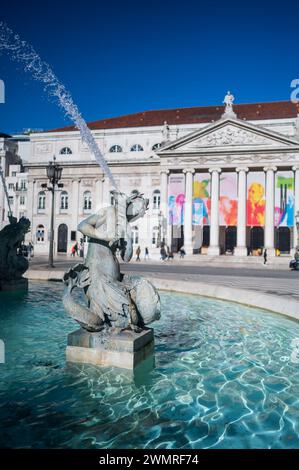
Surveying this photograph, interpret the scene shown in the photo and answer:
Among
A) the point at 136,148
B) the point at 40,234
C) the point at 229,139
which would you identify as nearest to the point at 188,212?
the point at 229,139

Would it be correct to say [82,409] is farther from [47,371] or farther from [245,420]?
[245,420]

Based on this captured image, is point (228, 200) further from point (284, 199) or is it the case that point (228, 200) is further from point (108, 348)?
point (108, 348)

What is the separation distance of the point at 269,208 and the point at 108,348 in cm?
3541

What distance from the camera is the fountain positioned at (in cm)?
541

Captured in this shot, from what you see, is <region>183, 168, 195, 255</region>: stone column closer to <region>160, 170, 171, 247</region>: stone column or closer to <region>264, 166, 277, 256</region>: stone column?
<region>160, 170, 171, 247</region>: stone column

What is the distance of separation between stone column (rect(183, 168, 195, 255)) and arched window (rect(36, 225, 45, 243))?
56.6 feet

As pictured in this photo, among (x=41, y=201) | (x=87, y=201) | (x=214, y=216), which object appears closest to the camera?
(x=214, y=216)

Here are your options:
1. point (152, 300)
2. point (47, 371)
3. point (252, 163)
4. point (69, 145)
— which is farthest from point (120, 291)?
point (69, 145)

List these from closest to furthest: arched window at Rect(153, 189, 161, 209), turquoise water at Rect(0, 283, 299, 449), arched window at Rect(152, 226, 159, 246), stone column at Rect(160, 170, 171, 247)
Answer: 1. turquoise water at Rect(0, 283, 299, 449)
2. stone column at Rect(160, 170, 171, 247)
3. arched window at Rect(152, 226, 159, 246)
4. arched window at Rect(153, 189, 161, 209)

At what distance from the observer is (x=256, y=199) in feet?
128

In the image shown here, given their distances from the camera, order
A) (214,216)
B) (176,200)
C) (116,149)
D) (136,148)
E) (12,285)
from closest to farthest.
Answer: (12,285) < (214,216) < (176,200) < (136,148) < (116,149)

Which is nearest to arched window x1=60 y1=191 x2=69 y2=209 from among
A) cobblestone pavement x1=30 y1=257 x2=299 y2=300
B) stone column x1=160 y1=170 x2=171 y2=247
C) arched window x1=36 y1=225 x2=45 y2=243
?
arched window x1=36 y1=225 x2=45 y2=243
